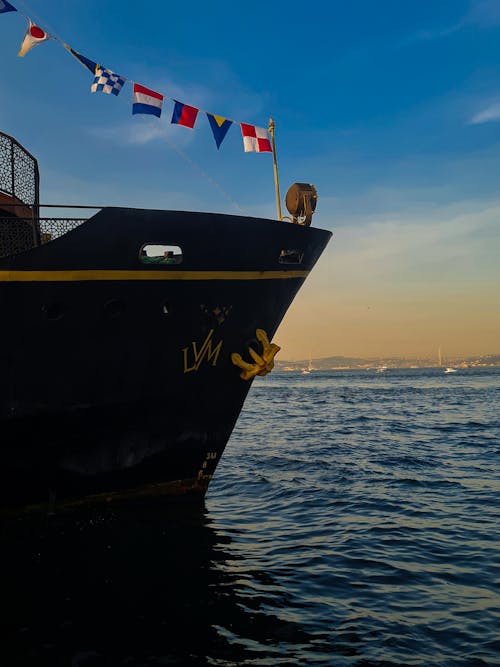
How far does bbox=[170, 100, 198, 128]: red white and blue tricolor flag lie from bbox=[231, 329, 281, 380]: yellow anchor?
4.73 m

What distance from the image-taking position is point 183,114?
10.4 m

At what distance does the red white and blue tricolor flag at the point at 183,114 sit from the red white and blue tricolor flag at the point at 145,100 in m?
0.37

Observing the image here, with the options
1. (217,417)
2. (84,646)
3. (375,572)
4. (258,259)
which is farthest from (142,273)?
(375,572)

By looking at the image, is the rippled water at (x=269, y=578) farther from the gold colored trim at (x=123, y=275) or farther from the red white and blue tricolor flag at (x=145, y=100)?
the red white and blue tricolor flag at (x=145, y=100)

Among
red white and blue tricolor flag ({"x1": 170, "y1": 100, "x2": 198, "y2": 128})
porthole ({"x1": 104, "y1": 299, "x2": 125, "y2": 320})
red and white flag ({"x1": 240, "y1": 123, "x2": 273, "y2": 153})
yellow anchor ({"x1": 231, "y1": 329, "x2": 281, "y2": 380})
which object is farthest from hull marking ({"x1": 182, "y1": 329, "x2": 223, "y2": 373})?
red white and blue tricolor flag ({"x1": 170, "y1": 100, "x2": 198, "y2": 128})

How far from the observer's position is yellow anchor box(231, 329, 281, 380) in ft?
31.3

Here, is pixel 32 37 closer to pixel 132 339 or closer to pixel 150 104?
pixel 150 104

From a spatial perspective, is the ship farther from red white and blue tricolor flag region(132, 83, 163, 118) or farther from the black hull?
red white and blue tricolor flag region(132, 83, 163, 118)

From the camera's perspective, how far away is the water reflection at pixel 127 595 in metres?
5.15

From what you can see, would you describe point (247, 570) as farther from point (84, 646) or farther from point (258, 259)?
point (258, 259)

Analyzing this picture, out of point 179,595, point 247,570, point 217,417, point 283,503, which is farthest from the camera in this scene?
point 283,503

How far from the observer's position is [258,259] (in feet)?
30.3

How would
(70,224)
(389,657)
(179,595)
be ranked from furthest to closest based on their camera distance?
(70,224)
(179,595)
(389,657)

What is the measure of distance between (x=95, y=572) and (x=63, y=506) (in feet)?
7.21
